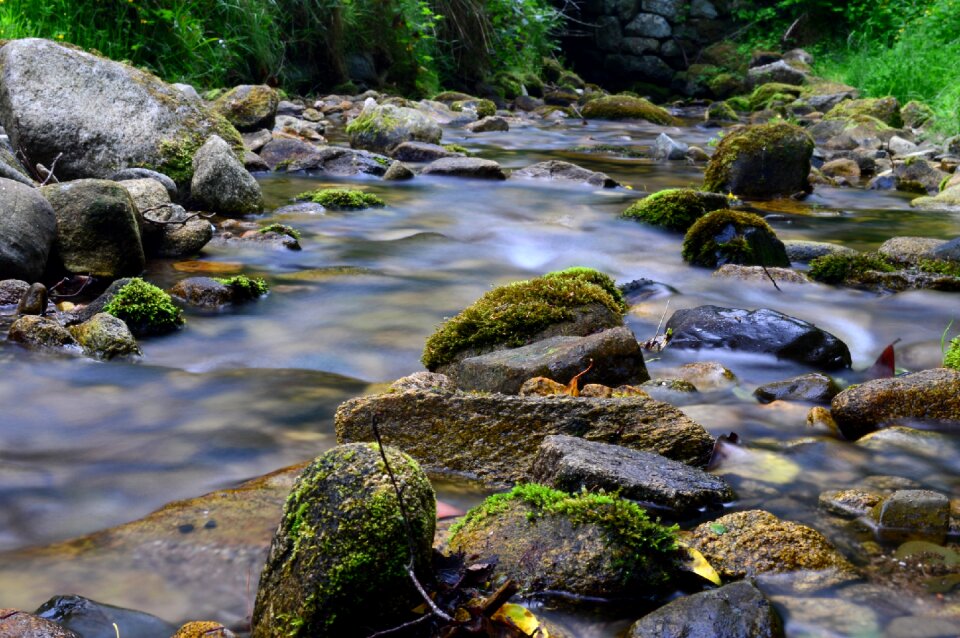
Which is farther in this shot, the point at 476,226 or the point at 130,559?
the point at 476,226

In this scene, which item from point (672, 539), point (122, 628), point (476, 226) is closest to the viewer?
point (122, 628)

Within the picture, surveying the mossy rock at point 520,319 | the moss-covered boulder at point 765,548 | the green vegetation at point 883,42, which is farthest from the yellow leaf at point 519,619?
the green vegetation at point 883,42

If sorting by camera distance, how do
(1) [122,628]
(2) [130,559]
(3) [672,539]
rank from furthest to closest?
1. (2) [130,559]
2. (3) [672,539]
3. (1) [122,628]

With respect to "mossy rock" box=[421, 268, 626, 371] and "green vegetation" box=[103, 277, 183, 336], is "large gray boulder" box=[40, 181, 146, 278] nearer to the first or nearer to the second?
"green vegetation" box=[103, 277, 183, 336]

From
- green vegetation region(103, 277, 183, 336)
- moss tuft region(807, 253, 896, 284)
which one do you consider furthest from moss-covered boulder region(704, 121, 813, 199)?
green vegetation region(103, 277, 183, 336)

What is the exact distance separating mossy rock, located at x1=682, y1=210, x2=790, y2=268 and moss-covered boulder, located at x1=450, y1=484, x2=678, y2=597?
4437 mm

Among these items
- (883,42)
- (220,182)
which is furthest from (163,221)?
(883,42)

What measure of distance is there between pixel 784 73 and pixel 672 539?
21846mm

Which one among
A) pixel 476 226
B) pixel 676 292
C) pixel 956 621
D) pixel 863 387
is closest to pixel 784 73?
pixel 476 226

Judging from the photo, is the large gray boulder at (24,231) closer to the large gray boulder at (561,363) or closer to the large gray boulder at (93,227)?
the large gray boulder at (93,227)

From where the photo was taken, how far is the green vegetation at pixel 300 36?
11.6 metres

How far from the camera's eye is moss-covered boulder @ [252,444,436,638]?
79.7 inches

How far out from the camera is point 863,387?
12.0 feet

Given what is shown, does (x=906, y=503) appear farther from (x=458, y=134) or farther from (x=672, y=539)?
(x=458, y=134)
